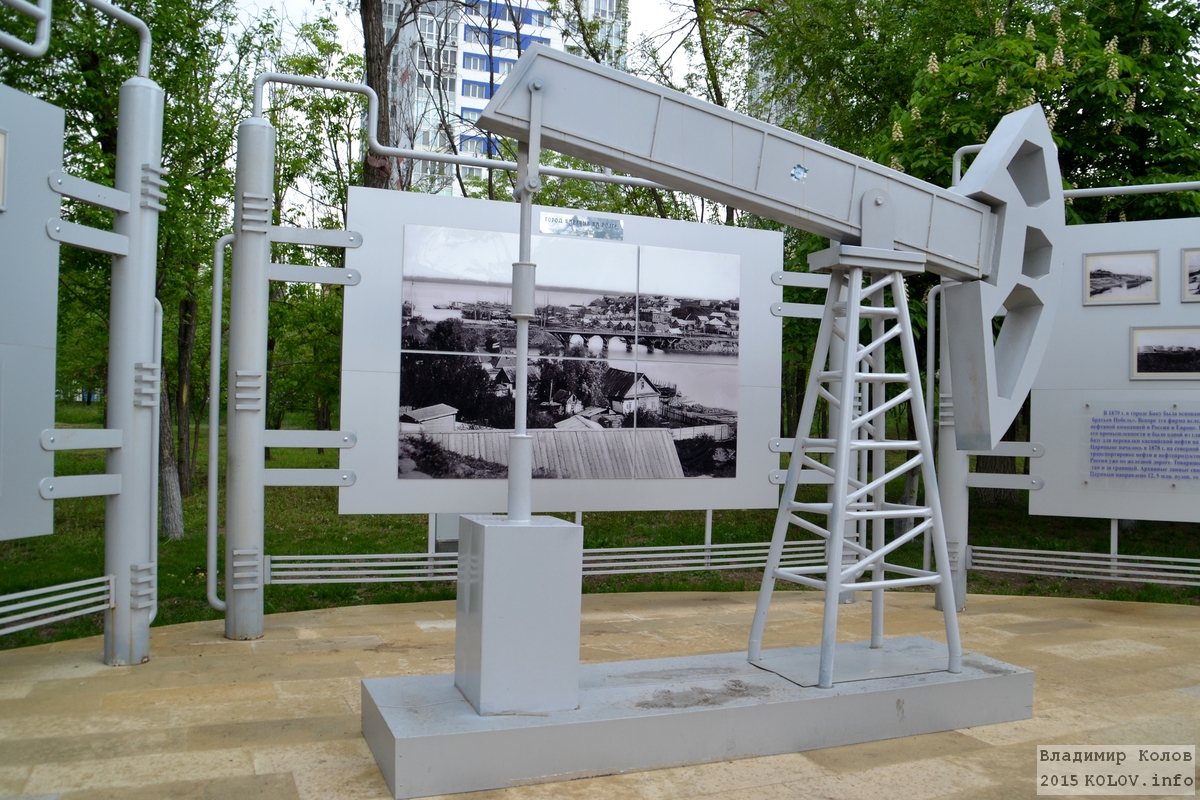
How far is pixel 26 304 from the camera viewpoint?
586cm

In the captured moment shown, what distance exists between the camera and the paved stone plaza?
14.6 ft

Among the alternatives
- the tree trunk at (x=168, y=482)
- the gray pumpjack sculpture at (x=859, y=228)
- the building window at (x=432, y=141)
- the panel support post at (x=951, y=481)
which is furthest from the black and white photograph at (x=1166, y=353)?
the building window at (x=432, y=141)

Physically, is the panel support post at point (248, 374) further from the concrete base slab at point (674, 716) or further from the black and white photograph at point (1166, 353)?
the black and white photograph at point (1166, 353)

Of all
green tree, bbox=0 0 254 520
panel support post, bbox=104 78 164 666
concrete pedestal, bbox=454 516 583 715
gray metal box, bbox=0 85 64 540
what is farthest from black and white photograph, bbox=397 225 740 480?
green tree, bbox=0 0 254 520

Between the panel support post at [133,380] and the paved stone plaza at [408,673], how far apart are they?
39 centimetres

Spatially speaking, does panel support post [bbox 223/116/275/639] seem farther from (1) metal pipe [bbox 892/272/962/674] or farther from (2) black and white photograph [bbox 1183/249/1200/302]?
(2) black and white photograph [bbox 1183/249/1200/302]

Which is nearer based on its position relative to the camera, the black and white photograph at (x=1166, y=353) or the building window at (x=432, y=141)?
the black and white photograph at (x=1166, y=353)

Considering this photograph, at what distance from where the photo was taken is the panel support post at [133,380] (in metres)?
6.51

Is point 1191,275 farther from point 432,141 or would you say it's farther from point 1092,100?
point 432,141

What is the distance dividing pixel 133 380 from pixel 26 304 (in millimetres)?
929

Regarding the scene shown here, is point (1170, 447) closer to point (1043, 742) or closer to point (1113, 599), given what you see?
point (1113, 599)

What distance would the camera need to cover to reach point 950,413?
9.28 meters

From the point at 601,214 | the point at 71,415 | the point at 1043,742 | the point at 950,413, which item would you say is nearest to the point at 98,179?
the point at 601,214

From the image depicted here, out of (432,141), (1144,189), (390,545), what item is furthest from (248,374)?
(432,141)
